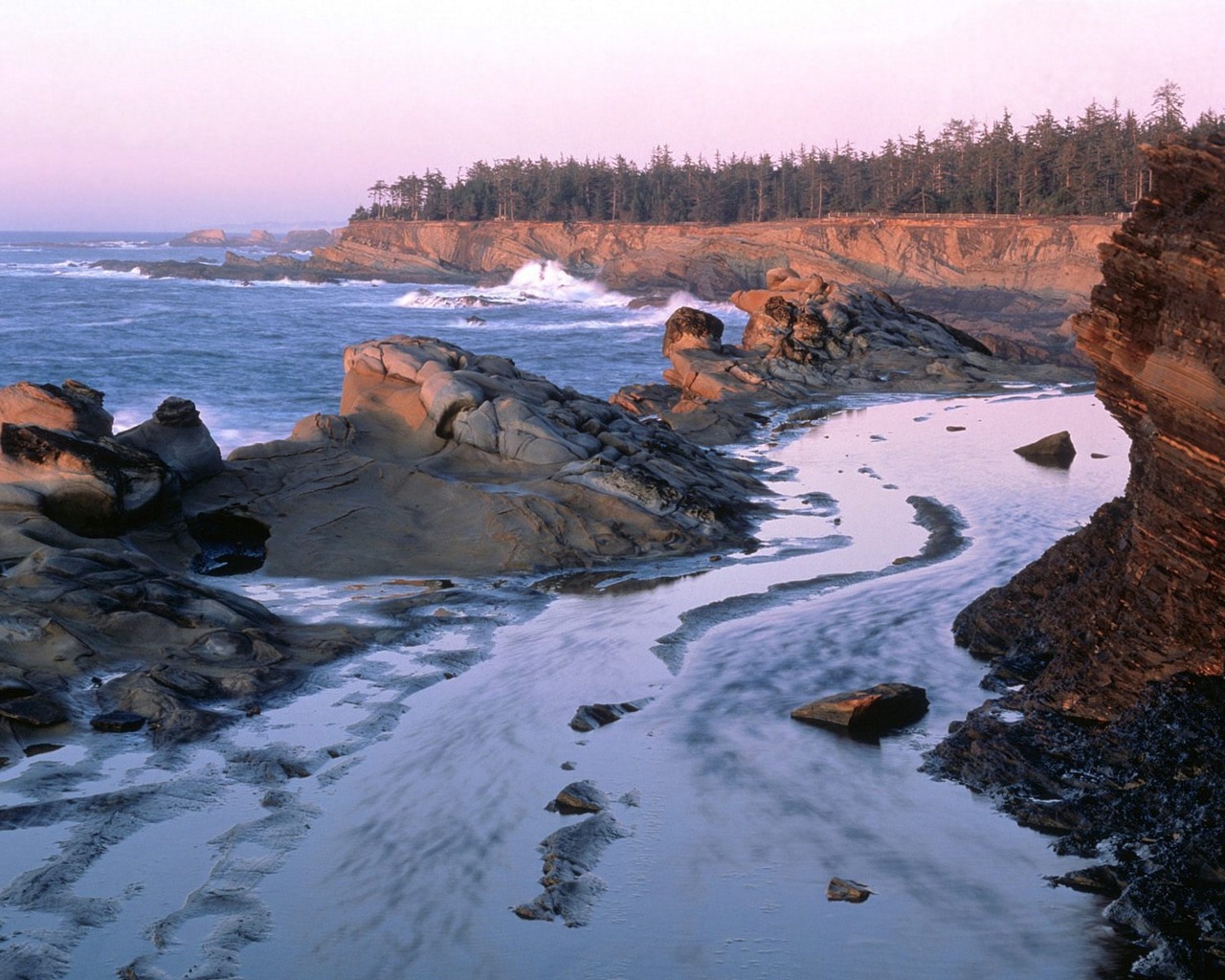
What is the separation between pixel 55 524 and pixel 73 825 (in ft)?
17.9

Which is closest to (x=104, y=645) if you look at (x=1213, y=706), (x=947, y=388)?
(x=1213, y=706)

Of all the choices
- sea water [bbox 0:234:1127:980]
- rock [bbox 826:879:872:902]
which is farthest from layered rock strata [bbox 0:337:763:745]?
rock [bbox 826:879:872:902]

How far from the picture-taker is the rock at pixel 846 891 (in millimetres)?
5773

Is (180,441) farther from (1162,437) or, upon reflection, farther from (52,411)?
(1162,437)

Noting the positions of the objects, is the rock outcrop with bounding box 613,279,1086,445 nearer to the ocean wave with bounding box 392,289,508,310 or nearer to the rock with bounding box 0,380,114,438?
the rock with bounding box 0,380,114,438

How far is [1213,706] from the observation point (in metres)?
6.96

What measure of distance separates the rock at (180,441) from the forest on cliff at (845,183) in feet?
163

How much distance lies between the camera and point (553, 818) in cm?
671

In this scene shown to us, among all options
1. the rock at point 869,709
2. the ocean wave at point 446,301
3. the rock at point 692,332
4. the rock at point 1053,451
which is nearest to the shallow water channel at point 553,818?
the rock at point 869,709

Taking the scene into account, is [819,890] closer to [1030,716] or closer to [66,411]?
[1030,716]

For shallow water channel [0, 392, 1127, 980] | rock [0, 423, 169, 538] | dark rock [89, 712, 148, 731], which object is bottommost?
shallow water channel [0, 392, 1127, 980]

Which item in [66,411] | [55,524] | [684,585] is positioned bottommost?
[684,585]

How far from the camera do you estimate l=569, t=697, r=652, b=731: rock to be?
26.3ft

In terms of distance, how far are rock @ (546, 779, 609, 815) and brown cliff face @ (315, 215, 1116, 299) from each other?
47.8 m
